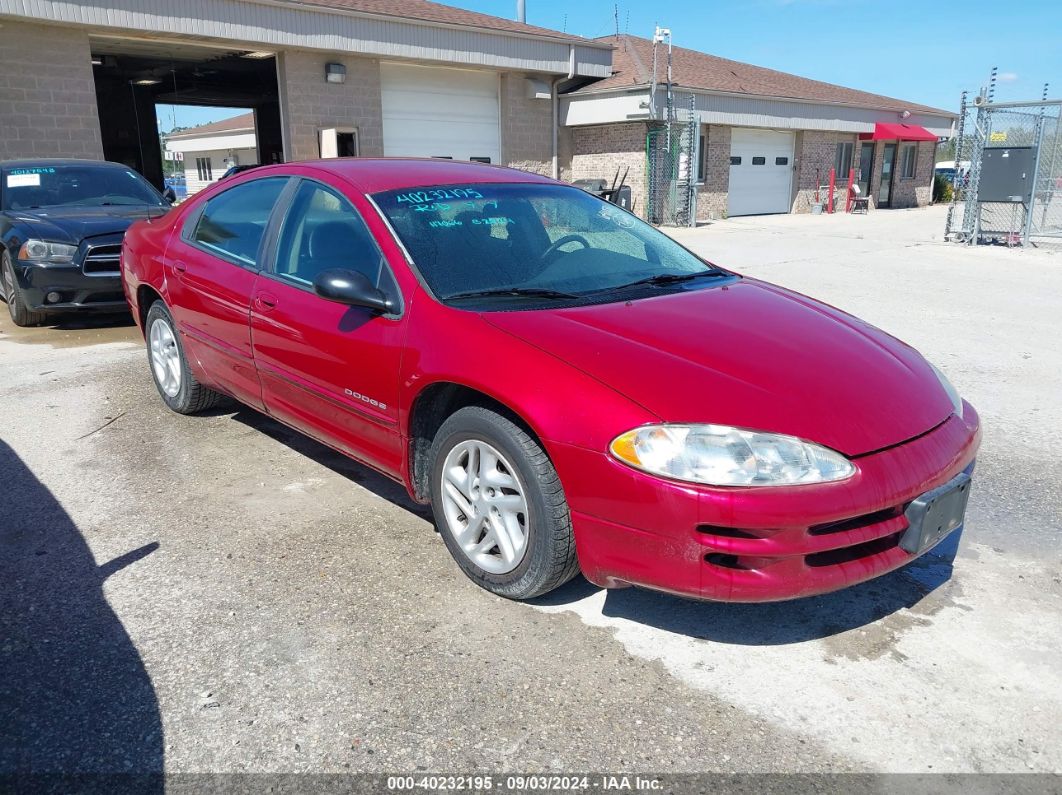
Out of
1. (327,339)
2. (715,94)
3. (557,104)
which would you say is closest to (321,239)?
(327,339)

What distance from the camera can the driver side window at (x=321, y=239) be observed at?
3582mm

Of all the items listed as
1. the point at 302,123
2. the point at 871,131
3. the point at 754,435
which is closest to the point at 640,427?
the point at 754,435

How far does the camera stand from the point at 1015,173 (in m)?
14.9

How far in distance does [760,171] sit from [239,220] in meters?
25.1

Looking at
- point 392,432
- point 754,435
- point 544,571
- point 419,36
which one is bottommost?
point 544,571

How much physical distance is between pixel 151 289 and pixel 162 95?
2426 centimetres

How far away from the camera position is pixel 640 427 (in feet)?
8.42

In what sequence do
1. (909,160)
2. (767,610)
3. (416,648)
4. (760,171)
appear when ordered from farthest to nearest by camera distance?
(909,160) → (760,171) → (767,610) → (416,648)

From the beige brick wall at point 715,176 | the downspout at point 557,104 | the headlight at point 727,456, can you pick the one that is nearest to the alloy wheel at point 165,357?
the headlight at point 727,456

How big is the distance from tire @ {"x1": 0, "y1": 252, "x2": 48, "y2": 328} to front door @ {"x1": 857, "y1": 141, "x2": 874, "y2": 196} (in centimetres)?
2918

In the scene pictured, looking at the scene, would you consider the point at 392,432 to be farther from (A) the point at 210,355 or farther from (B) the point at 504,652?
(A) the point at 210,355

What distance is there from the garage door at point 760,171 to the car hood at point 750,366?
937 inches

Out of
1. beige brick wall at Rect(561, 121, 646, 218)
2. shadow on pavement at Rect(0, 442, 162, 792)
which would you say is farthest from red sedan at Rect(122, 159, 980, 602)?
beige brick wall at Rect(561, 121, 646, 218)

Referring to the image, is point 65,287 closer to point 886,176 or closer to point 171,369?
point 171,369
